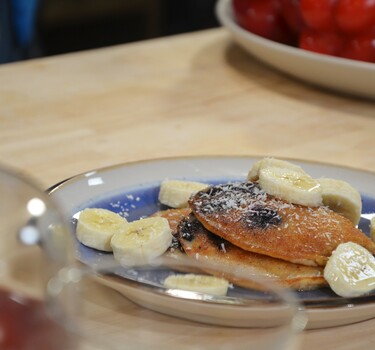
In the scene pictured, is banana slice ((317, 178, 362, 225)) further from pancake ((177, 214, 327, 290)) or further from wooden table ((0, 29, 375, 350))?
wooden table ((0, 29, 375, 350))

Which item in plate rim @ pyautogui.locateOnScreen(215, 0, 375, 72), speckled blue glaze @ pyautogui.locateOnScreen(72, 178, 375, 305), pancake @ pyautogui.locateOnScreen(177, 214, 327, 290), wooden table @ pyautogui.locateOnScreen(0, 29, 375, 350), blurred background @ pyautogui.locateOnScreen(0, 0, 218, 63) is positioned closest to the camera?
pancake @ pyautogui.locateOnScreen(177, 214, 327, 290)

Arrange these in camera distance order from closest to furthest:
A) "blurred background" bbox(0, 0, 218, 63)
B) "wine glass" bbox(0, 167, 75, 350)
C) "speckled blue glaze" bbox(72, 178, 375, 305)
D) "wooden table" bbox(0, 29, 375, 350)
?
"wine glass" bbox(0, 167, 75, 350) → "speckled blue glaze" bbox(72, 178, 375, 305) → "wooden table" bbox(0, 29, 375, 350) → "blurred background" bbox(0, 0, 218, 63)

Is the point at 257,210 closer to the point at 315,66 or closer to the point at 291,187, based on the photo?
the point at 291,187

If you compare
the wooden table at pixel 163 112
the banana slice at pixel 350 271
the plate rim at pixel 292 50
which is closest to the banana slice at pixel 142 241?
the banana slice at pixel 350 271

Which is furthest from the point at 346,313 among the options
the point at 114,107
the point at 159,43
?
the point at 159,43

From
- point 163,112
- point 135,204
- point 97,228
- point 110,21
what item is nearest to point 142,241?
point 97,228

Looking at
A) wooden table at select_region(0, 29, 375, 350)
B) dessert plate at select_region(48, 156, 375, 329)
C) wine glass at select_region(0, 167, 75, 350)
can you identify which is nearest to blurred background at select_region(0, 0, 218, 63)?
wooden table at select_region(0, 29, 375, 350)

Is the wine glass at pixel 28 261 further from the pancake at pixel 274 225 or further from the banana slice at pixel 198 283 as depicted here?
the pancake at pixel 274 225

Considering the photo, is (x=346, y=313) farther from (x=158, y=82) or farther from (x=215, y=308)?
(x=158, y=82)
